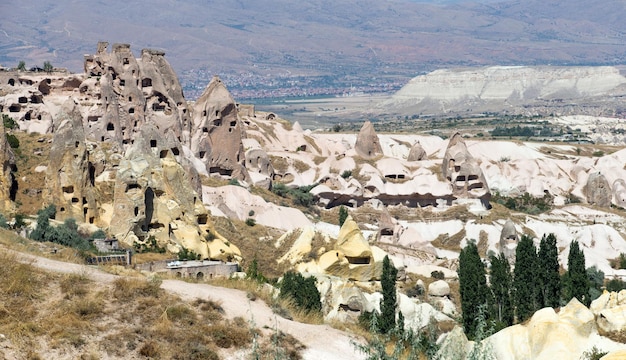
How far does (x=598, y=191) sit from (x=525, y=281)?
43.5m

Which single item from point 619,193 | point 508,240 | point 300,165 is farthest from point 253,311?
point 619,193

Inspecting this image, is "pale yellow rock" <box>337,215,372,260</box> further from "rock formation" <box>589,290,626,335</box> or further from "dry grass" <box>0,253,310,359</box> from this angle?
"dry grass" <box>0,253,310,359</box>

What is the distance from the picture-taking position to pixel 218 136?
211 ft

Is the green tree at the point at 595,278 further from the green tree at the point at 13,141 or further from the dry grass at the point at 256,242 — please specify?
the green tree at the point at 13,141

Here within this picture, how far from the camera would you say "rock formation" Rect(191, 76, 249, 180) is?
62.9 metres

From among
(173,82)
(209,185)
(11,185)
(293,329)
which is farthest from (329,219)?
(293,329)

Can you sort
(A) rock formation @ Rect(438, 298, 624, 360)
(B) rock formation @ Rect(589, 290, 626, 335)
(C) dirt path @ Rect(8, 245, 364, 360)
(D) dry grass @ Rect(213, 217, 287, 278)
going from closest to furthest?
(C) dirt path @ Rect(8, 245, 364, 360) → (A) rock formation @ Rect(438, 298, 624, 360) → (B) rock formation @ Rect(589, 290, 626, 335) → (D) dry grass @ Rect(213, 217, 287, 278)

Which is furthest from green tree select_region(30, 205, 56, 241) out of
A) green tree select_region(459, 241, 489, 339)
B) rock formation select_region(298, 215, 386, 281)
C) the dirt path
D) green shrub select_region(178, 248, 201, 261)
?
green tree select_region(459, 241, 489, 339)

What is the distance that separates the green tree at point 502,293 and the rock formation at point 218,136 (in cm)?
2735

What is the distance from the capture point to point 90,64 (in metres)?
65.6

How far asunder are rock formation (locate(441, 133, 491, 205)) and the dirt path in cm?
5232

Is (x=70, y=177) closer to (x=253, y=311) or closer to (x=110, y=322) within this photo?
(x=253, y=311)

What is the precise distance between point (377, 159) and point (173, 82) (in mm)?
18248

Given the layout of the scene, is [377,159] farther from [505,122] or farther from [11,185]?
[505,122]
